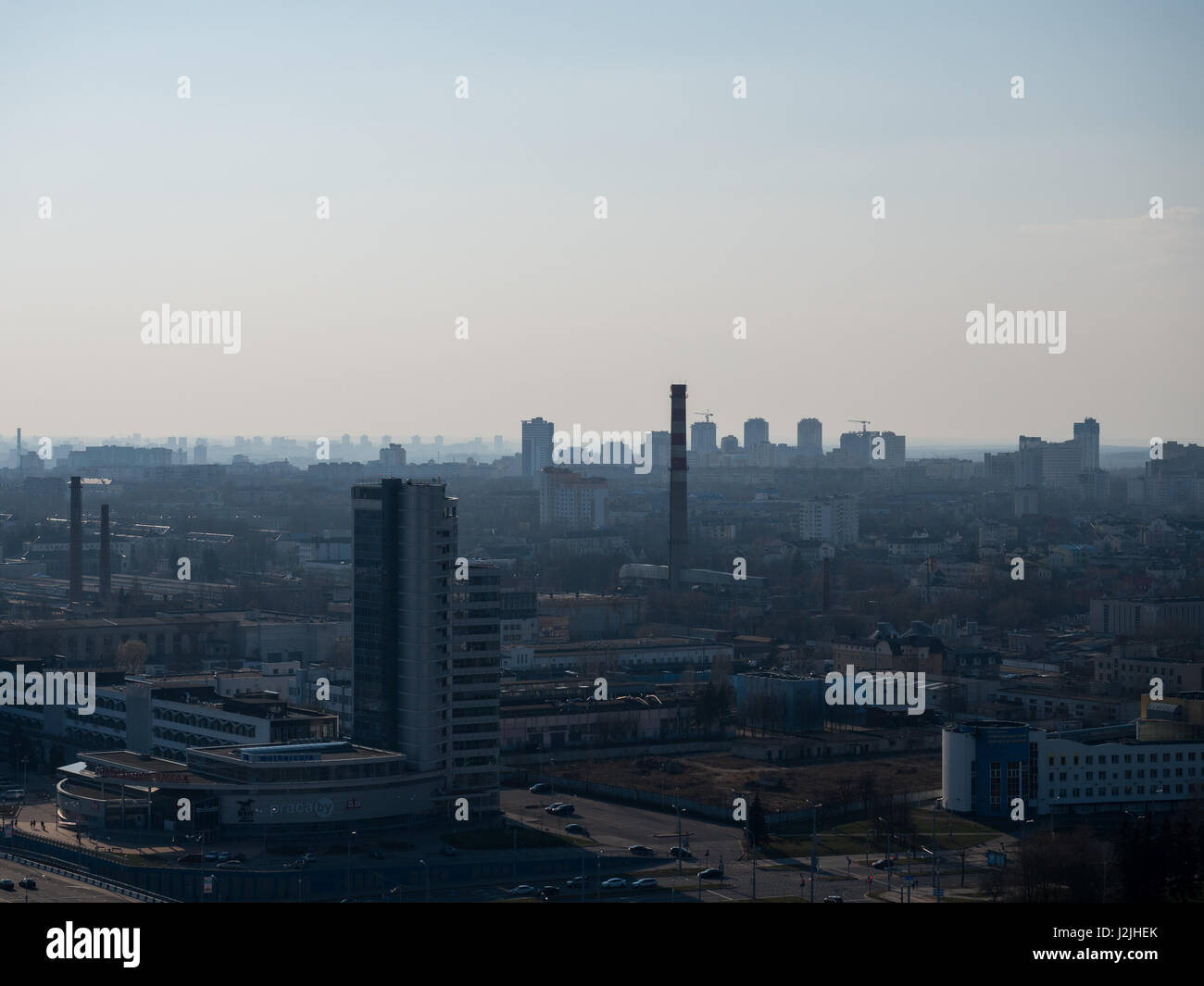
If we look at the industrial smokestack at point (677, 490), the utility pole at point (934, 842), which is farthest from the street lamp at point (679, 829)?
the industrial smokestack at point (677, 490)

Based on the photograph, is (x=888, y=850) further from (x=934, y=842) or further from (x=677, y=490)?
(x=677, y=490)

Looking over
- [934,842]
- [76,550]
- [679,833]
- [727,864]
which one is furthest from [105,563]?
[934,842]

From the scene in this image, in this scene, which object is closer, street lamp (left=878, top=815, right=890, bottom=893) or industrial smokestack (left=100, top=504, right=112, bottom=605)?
street lamp (left=878, top=815, right=890, bottom=893)

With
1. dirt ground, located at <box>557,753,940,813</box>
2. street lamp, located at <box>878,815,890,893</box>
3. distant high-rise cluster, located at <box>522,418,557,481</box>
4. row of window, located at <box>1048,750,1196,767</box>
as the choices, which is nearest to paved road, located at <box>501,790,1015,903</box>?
street lamp, located at <box>878,815,890,893</box>

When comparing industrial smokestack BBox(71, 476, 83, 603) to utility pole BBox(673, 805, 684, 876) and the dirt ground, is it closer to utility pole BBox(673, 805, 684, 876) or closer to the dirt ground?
the dirt ground
